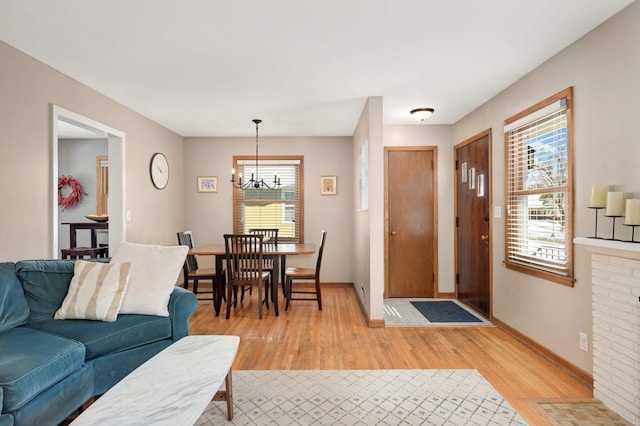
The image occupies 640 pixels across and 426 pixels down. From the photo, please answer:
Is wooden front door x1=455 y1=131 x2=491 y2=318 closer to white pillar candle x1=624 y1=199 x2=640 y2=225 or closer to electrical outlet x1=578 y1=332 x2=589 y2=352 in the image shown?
electrical outlet x1=578 y1=332 x2=589 y2=352

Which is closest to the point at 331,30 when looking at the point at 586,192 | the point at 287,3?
the point at 287,3

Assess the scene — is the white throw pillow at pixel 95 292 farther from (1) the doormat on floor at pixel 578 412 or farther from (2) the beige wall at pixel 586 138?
(2) the beige wall at pixel 586 138

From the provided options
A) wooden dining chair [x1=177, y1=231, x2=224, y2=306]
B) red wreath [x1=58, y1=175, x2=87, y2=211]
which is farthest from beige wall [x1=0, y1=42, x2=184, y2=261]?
red wreath [x1=58, y1=175, x2=87, y2=211]

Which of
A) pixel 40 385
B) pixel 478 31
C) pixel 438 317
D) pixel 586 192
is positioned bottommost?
pixel 438 317

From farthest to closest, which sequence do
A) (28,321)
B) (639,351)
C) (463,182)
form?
(463,182), (28,321), (639,351)

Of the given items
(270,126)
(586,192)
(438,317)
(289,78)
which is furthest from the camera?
(270,126)

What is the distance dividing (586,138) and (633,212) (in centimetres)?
80

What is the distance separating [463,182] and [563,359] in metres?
2.56

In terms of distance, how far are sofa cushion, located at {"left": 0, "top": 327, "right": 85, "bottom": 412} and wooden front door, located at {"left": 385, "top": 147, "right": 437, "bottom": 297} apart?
12.8 feet

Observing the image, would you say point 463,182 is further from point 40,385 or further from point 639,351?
point 40,385

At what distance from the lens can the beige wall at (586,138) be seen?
216 cm

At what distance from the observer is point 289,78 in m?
3.28

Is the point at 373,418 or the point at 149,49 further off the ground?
the point at 149,49

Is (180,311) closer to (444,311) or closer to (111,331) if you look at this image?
(111,331)
